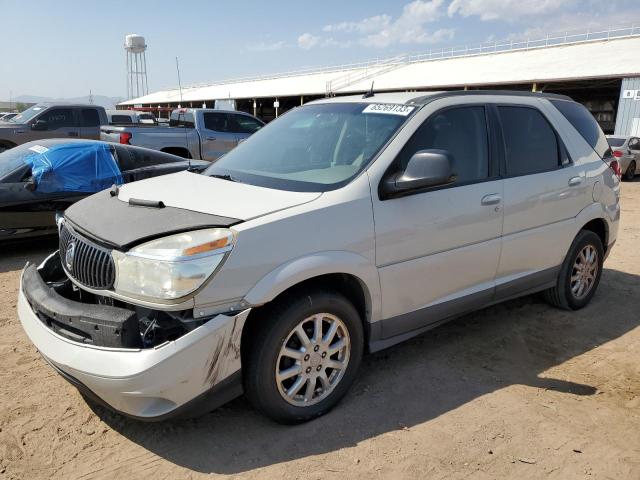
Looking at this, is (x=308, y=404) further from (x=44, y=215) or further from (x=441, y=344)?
(x=44, y=215)

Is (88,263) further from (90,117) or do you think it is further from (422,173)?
(90,117)

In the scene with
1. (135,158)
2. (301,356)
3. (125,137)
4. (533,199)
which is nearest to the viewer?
(301,356)

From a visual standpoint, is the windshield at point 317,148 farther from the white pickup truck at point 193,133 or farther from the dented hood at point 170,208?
the white pickup truck at point 193,133

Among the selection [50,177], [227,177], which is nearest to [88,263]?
[227,177]

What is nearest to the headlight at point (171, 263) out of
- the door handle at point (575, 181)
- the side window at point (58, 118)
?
the door handle at point (575, 181)

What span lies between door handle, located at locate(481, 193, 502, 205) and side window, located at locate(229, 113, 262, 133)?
33.6 ft

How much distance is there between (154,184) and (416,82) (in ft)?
95.3

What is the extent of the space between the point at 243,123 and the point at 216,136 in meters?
1.09

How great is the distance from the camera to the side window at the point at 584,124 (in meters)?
4.74

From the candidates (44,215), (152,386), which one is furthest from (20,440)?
(44,215)

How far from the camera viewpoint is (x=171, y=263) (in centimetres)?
253

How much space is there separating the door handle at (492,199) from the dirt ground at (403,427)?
1.16 m

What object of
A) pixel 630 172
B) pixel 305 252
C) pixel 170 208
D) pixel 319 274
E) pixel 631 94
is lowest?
pixel 630 172

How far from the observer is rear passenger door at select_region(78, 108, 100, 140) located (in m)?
12.7
